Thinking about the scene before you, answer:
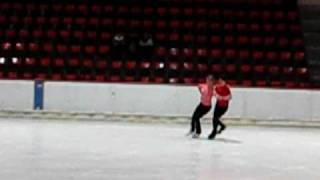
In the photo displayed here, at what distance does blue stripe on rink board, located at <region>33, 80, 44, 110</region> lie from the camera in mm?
17750

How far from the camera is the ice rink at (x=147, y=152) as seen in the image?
9.43 m

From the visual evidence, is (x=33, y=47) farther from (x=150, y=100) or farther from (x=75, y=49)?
(x=150, y=100)

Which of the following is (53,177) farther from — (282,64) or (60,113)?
(282,64)

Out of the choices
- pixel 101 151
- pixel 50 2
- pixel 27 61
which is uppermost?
pixel 50 2

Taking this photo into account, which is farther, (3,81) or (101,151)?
(3,81)

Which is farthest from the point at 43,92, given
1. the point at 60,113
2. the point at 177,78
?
the point at 177,78

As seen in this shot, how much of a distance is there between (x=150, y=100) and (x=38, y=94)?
2645 millimetres

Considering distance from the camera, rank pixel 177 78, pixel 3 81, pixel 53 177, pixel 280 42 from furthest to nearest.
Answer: pixel 280 42, pixel 177 78, pixel 3 81, pixel 53 177

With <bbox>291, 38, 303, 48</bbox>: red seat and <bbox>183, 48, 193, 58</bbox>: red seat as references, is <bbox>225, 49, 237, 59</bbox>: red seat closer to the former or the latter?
<bbox>183, 48, 193, 58</bbox>: red seat

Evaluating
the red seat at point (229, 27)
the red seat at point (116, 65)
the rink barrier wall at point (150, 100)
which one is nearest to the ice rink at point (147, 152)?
the rink barrier wall at point (150, 100)

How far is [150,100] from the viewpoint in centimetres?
1784

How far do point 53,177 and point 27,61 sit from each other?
1151cm

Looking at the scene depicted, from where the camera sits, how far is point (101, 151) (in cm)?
1173

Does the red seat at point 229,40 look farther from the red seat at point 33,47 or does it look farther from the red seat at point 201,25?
the red seat at point 33,47
